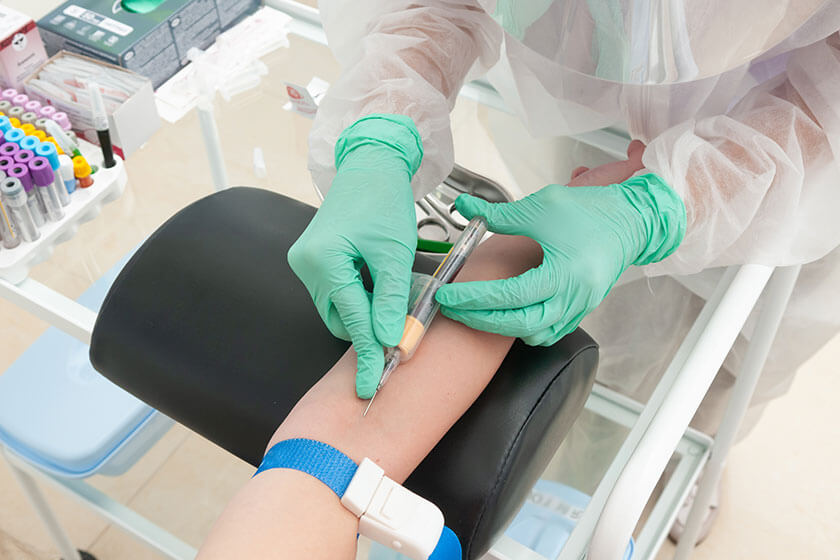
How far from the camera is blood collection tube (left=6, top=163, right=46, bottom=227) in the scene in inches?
44.8

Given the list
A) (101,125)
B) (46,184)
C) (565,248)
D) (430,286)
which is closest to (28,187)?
(46,184)

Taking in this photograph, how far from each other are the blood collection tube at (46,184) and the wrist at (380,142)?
1.64 ft

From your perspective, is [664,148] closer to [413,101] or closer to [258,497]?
[413,101]

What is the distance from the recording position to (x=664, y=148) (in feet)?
2.86

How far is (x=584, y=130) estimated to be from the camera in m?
1.13

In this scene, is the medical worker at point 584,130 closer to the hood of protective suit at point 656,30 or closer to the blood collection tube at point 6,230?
the hood of protective suit at point 656,30

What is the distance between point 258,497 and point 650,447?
34 centimetres

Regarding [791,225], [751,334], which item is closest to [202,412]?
[791,225]


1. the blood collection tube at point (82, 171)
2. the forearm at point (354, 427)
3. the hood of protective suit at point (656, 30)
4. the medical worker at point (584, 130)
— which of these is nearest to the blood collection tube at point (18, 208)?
the blood collection tube at point (82, 171)

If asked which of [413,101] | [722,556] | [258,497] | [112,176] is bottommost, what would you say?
[722,556]

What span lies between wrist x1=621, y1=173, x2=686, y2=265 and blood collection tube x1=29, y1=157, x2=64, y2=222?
83 centimetres

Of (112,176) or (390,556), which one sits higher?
(112,176)

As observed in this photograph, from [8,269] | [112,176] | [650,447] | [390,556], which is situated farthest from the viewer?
[112,176]

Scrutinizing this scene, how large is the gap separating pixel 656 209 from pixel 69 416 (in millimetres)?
988
